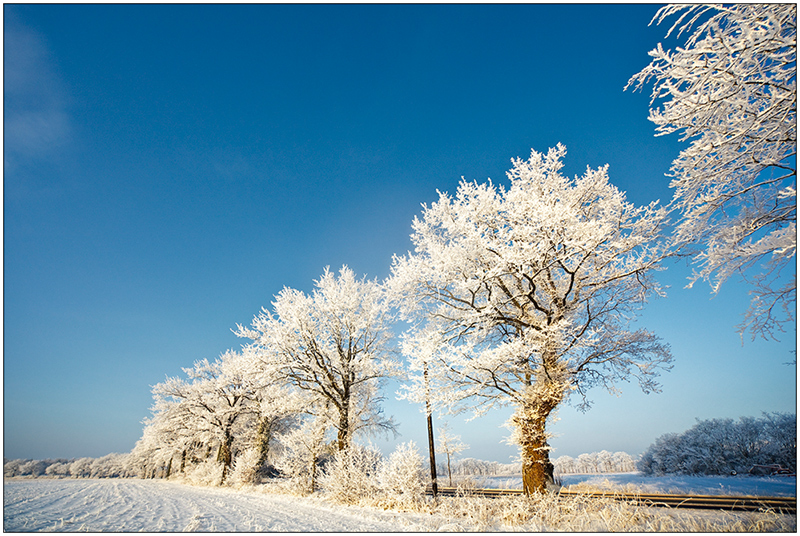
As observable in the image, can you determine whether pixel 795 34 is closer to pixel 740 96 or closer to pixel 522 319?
pixel 740 96

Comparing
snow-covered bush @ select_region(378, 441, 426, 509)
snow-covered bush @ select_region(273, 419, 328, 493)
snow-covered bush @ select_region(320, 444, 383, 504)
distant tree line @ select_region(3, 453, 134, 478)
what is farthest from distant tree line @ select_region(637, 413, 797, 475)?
distant tree line @ select_region(3, 453, 134, 478)

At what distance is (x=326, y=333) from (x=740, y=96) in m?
14.7

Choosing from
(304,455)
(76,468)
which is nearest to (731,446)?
(304,455)

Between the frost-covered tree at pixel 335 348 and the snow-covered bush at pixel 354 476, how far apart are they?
2.52m

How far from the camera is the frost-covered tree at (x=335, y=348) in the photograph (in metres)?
13.9

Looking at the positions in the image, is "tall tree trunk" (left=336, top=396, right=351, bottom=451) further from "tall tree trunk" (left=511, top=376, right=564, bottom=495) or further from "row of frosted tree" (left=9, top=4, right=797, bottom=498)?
"tall tree trunk" (left=511, top=376, right=564, bottom=495)

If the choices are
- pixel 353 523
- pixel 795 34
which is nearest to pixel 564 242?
pixel 795 34

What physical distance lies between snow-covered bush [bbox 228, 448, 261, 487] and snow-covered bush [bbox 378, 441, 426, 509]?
12.5 m

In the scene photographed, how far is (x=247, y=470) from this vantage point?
58.6ft

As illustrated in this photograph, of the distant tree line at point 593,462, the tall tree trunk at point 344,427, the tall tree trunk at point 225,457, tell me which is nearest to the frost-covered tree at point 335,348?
the tall tree trunk at point 344,427

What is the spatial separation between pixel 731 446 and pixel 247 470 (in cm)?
2934

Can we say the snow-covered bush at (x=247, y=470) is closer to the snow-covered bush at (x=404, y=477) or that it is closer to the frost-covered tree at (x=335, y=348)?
the frost-covered tree at (x=335, y=348)

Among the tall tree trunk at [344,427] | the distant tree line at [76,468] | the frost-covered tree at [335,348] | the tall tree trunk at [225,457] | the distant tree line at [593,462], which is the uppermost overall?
the frost-covered tree at [335,348]

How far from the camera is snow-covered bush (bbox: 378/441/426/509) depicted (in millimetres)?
8688
